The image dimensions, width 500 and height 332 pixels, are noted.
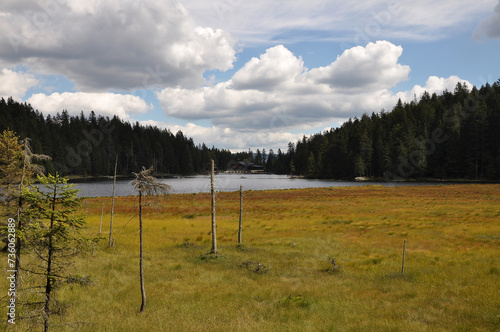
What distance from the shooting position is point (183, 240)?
28.4m

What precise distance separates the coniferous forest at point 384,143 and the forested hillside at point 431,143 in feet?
1.02

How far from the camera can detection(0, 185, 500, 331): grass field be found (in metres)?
10.9

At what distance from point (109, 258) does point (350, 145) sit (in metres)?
142

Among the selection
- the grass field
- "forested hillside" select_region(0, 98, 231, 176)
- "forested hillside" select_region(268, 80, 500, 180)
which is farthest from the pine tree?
"forested hillside" select_region(268, 80, 500, 180)

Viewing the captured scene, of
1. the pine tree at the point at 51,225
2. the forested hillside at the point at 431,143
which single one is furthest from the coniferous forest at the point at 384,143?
the pine tree at the point at 51,225

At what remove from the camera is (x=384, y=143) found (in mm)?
132125

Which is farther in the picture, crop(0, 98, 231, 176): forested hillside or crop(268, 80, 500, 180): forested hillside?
crop(0, 98, 231, 176): forested hillside

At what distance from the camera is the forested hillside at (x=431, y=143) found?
10581 centimetres

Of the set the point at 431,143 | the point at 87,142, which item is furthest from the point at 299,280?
the point at 87,142

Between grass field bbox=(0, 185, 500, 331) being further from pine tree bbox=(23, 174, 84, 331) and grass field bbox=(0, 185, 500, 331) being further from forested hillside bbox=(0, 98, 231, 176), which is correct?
forested hillside bbox=(0, 98, 231, 176)

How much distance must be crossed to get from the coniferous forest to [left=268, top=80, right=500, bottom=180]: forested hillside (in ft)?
1.02

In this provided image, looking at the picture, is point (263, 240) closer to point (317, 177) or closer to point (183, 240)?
point (183, 240)

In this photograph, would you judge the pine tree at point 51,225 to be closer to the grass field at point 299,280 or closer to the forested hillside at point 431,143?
the grass field at point 299,280

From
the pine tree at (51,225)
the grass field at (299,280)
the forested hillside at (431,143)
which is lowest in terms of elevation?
the grass field at (299,280)
